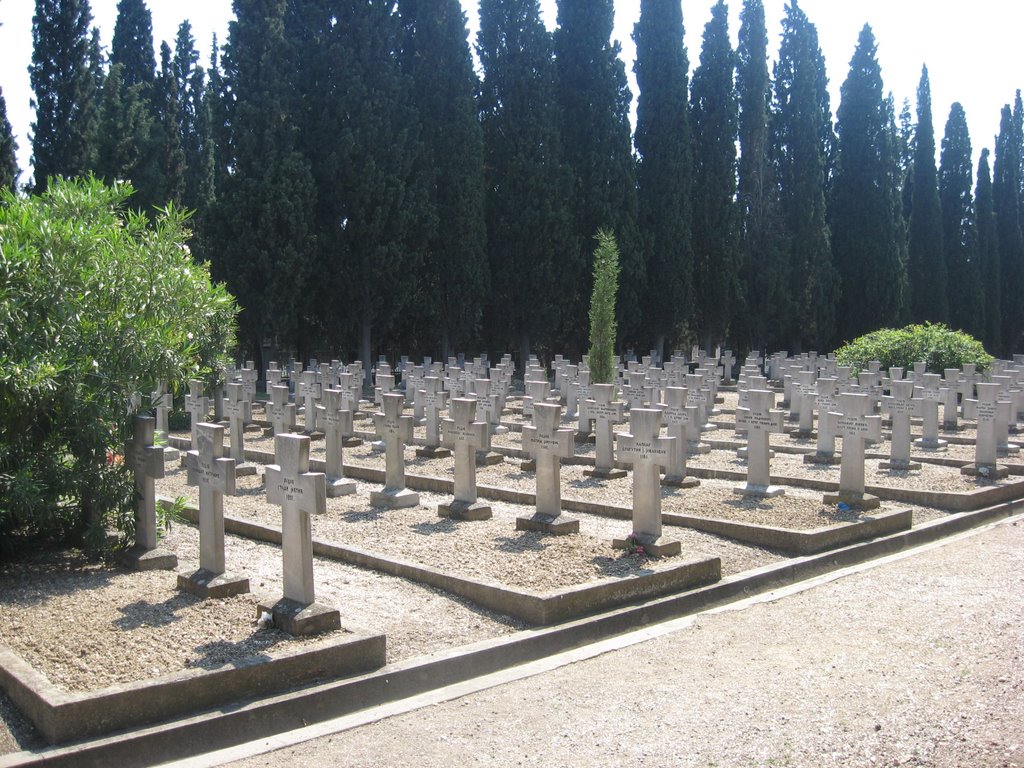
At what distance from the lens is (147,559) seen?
7004 millimetres

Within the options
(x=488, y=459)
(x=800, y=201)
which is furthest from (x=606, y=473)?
(x=800, y=201)

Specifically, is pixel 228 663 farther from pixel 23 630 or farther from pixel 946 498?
pixel 946 498

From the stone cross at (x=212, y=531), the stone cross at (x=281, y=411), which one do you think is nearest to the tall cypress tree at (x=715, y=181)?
the stone cross at (x=281, y=411)

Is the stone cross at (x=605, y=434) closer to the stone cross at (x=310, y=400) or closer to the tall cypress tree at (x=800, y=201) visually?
the stone cross at (x=310, y=400)

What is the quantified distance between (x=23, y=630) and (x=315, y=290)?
2049 cm

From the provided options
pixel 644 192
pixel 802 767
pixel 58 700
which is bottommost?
pixel 802 767

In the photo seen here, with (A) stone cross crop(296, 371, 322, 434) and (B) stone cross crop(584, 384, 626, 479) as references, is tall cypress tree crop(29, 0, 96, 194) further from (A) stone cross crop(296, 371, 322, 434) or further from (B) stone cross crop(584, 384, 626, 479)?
(B) stone cross crop(584, 384, 626, 479)

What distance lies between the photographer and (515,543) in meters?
7.91

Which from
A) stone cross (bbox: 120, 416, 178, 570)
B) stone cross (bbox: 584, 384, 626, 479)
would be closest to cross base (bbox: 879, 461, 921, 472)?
stone cross (bbox: 584, 384, 626, 479)

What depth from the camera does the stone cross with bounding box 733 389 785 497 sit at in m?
10.2

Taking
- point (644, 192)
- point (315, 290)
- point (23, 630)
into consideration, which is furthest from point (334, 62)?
point (23, 630)

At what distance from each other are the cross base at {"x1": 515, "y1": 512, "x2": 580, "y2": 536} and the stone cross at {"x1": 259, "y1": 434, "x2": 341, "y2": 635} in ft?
9.21

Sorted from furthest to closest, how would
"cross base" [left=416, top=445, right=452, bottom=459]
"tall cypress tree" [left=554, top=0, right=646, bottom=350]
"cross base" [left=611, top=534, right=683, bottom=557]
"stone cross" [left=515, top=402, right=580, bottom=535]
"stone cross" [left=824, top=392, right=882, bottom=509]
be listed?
"tall cypress tree" [left=554, top=0, right=646, bottom=350], "cross base" [left=416, top=445, right=452, bottom=459], "stone cross" [left=824, top=392, right=882, bottom=509], "stone cross" [left=515, top=402, right=580, bottom=535], "cross base" [left=611, top=534, right=683, bottom=557]

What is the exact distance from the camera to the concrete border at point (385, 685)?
4.30 meters
